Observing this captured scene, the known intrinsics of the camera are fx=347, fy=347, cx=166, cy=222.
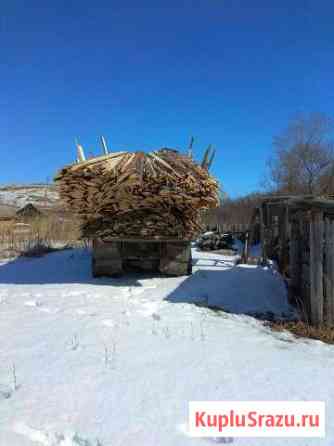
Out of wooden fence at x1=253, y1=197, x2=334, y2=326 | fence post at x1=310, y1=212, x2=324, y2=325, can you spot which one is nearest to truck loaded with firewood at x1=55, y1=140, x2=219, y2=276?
wooden fence at x1=253, y1=197, x2=334, y2=326

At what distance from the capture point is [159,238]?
6.83 meters

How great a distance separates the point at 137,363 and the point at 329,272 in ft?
9.27

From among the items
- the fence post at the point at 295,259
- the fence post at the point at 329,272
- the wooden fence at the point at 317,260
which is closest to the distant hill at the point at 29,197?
the fence post at the point at 295,259

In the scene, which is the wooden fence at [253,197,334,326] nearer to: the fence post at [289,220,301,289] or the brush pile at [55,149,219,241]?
the fence post at [289,220,301,289]

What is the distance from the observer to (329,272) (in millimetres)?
4562

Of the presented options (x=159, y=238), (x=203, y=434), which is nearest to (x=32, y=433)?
(x=203, y=434)

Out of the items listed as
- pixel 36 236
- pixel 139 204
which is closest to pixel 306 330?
pixel 139 204

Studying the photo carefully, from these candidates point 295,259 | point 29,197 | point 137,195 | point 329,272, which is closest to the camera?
point 329,272

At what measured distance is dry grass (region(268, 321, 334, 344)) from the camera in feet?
13.8

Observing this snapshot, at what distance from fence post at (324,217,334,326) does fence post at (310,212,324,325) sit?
75 millimetres

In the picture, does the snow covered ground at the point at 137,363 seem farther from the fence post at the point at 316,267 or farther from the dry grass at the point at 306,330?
the fence post at the point at 316,267

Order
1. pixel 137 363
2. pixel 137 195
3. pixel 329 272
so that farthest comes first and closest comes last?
pixel 137 195 → pixel 329 272 → pixel 137 363

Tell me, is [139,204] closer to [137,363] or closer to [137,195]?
[137,195]

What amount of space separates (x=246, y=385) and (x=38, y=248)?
29.2ft
